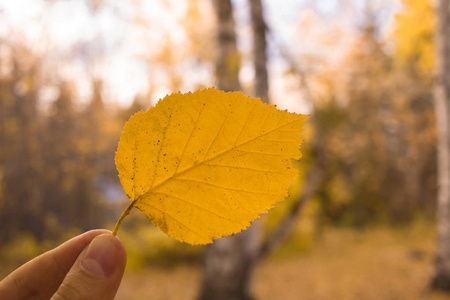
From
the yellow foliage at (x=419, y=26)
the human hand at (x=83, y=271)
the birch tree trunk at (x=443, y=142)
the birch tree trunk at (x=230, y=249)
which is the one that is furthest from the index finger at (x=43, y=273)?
the yellow foliage at (x=419, y=26)

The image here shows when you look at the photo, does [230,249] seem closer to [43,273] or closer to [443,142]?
[43,273]

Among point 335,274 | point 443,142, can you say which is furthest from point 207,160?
point 335,274

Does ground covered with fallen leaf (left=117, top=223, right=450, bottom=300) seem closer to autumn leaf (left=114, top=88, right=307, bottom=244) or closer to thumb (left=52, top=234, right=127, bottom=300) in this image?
thumb (left=52, top=234, right=127, bottom=300)

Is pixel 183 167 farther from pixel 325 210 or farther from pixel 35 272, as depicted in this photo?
pixel 325 210

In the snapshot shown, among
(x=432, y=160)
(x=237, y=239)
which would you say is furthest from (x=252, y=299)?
(x=432, y=160)

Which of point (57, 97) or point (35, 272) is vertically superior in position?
point (57, 97)

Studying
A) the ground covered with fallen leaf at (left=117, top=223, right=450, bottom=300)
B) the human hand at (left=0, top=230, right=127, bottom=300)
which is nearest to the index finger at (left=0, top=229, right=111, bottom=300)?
the human hand at (left=0, top=230, right=127, bottom=300)
